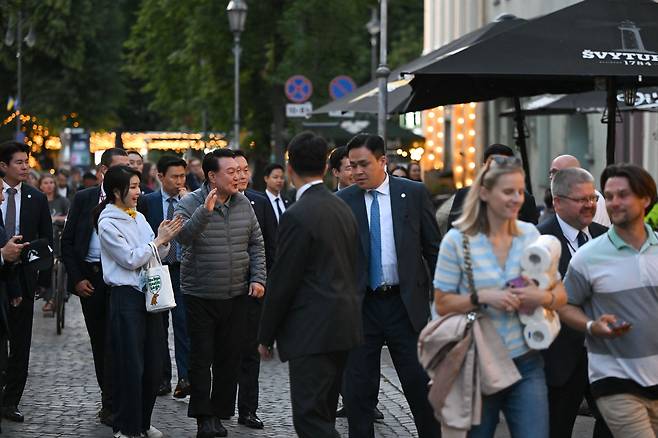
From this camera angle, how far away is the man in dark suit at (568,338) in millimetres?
8070

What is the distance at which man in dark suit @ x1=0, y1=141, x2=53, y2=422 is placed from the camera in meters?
11.6

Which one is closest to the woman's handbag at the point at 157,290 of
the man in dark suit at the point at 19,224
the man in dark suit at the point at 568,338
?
the man in dark suit at the point at 19,224

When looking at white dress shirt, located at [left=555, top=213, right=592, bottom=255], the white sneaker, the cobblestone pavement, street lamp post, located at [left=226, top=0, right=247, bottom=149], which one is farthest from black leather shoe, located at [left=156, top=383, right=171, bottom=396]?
street lamp post, located at [left=226, top=0, right=247, bottom=149]

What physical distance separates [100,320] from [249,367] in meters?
1.16

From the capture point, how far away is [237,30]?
35312 mm

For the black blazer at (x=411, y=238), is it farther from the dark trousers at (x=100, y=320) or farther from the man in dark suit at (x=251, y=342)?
the dark trousers at (x=100, y=320)

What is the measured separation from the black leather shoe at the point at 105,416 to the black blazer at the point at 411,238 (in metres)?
2.86

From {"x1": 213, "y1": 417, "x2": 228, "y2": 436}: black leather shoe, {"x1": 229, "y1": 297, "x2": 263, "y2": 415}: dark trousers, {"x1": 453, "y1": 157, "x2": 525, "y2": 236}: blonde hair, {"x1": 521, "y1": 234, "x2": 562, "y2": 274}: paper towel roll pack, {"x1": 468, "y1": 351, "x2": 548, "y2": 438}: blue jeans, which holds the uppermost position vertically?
{"x1": 453, "y1": 157, "x2": 525, "y2": 236}: blonde hair

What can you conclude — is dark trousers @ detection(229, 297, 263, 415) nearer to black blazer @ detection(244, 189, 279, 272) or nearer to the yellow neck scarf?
black blazer @ detection(244, 189, 279, 272)

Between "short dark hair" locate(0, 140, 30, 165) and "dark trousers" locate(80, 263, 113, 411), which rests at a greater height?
"short dark hair" locate(0, 140, 30, 165)

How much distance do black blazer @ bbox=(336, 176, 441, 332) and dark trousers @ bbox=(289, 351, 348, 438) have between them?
107 cm

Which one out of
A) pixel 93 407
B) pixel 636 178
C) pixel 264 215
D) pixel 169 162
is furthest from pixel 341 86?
pixel 636 178

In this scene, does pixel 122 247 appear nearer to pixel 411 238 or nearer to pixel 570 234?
pixel 411 238

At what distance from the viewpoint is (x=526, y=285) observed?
22.4 ft
